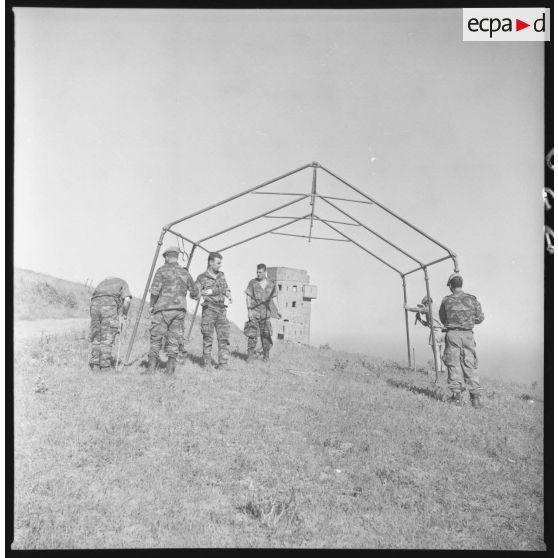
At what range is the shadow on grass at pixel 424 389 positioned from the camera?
26.4ft

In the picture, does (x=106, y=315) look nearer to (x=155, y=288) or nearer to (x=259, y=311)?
(x=155, y=288)

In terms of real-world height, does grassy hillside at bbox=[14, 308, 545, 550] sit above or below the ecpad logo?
below

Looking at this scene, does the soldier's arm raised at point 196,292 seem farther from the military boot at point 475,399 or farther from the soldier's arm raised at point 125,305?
the military boot at point 475,399

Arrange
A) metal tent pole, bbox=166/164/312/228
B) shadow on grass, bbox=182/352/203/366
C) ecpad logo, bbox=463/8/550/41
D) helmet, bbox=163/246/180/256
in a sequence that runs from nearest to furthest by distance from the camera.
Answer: ecpad logo, bbox=463/8/550/41
metal tent pole, bbox=166/164/312/228
helmet, bbox=163/246/180/256
shadow on grass, bbox=182/352/203/366

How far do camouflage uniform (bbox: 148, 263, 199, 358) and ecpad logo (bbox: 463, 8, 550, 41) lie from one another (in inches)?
235

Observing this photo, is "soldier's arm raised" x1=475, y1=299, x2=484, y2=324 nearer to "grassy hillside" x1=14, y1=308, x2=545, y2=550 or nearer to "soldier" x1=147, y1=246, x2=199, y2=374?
"grassy hillside" x1=14, y1=308, x2=545, y2=550

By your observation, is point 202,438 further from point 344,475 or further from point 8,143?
point 8,143

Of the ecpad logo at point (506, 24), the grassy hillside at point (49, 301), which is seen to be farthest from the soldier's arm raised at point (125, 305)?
the grassy hillside at point (49, 301)

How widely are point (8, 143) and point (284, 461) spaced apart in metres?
5.00

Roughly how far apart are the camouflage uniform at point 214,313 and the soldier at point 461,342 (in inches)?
172

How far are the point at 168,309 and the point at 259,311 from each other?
2920 millimetres

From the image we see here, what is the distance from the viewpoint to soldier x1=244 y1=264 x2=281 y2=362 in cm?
1066

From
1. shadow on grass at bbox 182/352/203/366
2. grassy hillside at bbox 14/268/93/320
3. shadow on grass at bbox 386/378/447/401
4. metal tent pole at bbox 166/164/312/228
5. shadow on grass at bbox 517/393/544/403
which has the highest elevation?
metal tent pole at bbox 166/164/312/228

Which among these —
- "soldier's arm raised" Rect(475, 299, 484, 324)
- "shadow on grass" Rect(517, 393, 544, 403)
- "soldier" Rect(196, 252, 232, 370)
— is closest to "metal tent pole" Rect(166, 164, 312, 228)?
"soldier" Rect(196, 252, 232, 370)
